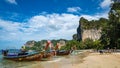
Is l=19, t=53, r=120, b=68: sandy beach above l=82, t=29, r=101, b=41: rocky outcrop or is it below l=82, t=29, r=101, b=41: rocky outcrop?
below

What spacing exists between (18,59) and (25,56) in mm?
1990

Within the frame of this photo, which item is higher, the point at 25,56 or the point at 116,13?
the point at 116,13

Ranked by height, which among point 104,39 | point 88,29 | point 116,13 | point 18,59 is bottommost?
point 18,59

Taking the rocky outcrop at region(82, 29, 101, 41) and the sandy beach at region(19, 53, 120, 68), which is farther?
the rocky outcrop at region(82, 29, 101, 41)

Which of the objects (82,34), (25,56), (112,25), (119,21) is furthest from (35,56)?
(82,34)

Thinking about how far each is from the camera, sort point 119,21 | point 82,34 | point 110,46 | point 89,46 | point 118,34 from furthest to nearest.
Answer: point 82,34 < point 89,46 < point 110,46 < point 118,34 < point 119,21

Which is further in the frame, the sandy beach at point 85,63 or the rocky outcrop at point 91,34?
the rocky outcrop at point 91,34

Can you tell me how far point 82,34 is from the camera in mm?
192625

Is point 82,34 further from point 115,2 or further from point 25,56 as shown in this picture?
point 25,56

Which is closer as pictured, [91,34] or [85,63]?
[85,63]

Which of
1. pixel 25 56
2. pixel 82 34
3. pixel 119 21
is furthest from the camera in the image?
pixel 82 34

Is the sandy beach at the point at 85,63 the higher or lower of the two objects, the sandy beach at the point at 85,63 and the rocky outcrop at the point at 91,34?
the lower

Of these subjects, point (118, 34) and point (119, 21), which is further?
point (118, 34)

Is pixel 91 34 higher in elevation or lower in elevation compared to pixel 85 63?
higher
